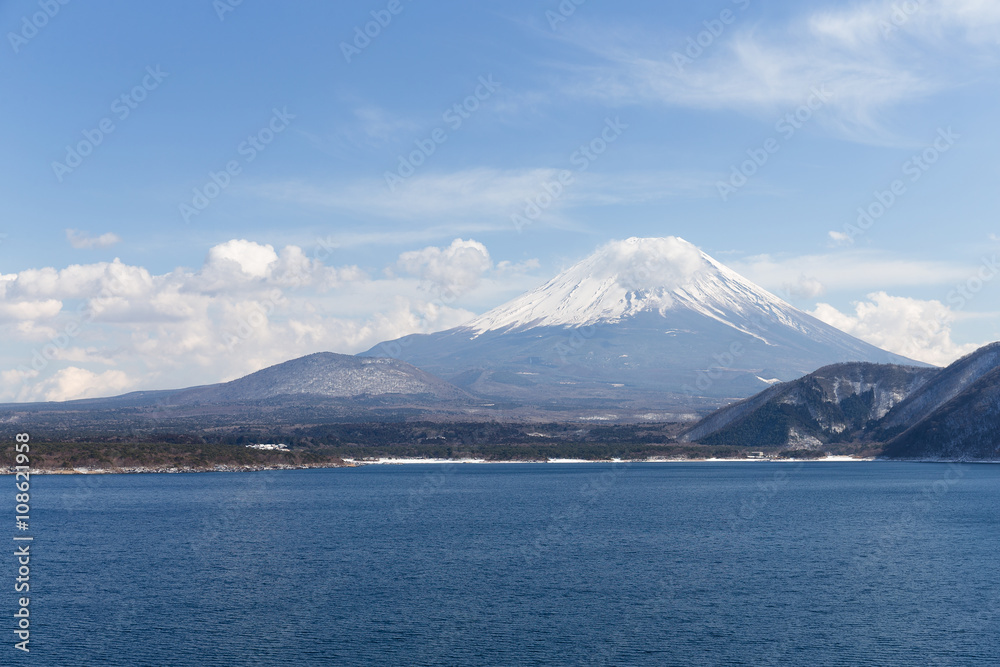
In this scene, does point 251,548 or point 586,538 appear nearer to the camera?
point 251,548

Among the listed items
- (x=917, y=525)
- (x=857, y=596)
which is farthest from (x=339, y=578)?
(x=917, y=525)

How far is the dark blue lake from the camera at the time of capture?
3984 cm

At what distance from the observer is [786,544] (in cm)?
6912

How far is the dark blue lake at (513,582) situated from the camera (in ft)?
131

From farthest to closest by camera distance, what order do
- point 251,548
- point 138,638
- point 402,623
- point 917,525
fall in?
1. point 917,525
2. point 251,548
3. point 402,623
4. point 138,638

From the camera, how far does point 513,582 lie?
54.2m

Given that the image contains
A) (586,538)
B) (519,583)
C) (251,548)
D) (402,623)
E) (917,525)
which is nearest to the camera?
(402,623)

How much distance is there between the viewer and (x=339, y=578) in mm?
55719

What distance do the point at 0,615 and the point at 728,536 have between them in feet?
176

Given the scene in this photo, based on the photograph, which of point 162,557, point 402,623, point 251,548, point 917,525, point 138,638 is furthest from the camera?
point 917,525

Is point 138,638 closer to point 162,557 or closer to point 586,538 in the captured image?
point 162,557

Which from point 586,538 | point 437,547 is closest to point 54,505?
point 437,547

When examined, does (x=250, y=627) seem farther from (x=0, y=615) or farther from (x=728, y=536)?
(x=728, y=536)

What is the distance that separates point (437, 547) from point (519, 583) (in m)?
16.1
